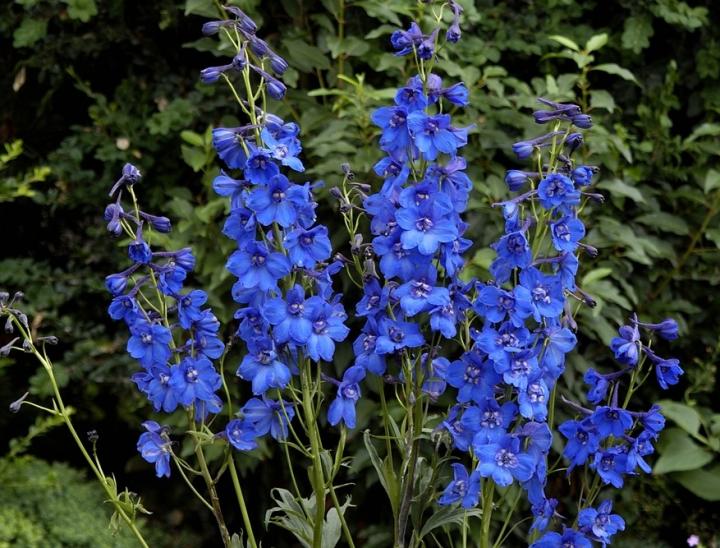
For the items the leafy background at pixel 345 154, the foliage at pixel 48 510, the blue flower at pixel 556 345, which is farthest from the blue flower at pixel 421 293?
the foliage at pixel 48 510

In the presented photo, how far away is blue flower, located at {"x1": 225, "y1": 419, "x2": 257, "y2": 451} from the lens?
1.75 m

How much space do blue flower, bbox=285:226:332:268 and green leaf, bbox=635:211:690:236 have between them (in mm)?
1899

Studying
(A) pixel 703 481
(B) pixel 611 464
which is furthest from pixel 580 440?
(A) pixel 703 481

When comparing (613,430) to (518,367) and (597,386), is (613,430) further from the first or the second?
(518,367)

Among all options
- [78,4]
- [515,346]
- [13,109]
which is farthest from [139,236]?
[13,109]

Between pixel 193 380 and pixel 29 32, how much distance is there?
7.22 feet

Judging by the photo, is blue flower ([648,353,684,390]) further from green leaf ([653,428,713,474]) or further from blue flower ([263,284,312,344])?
green leaf ([653,428,713,474])

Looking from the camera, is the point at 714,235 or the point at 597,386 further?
the point at 714,235

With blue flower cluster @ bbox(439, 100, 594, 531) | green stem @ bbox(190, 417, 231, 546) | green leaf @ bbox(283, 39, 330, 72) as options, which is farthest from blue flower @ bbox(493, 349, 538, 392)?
green leaf @ bbox(283, 39, 330, 72)

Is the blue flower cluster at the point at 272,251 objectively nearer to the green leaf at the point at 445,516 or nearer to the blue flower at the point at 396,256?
the blue flower at the point at 396,256

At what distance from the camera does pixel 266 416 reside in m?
1.77

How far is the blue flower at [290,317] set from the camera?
155 centimetres

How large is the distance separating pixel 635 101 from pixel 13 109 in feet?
7.81

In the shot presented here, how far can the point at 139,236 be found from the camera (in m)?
1.62
